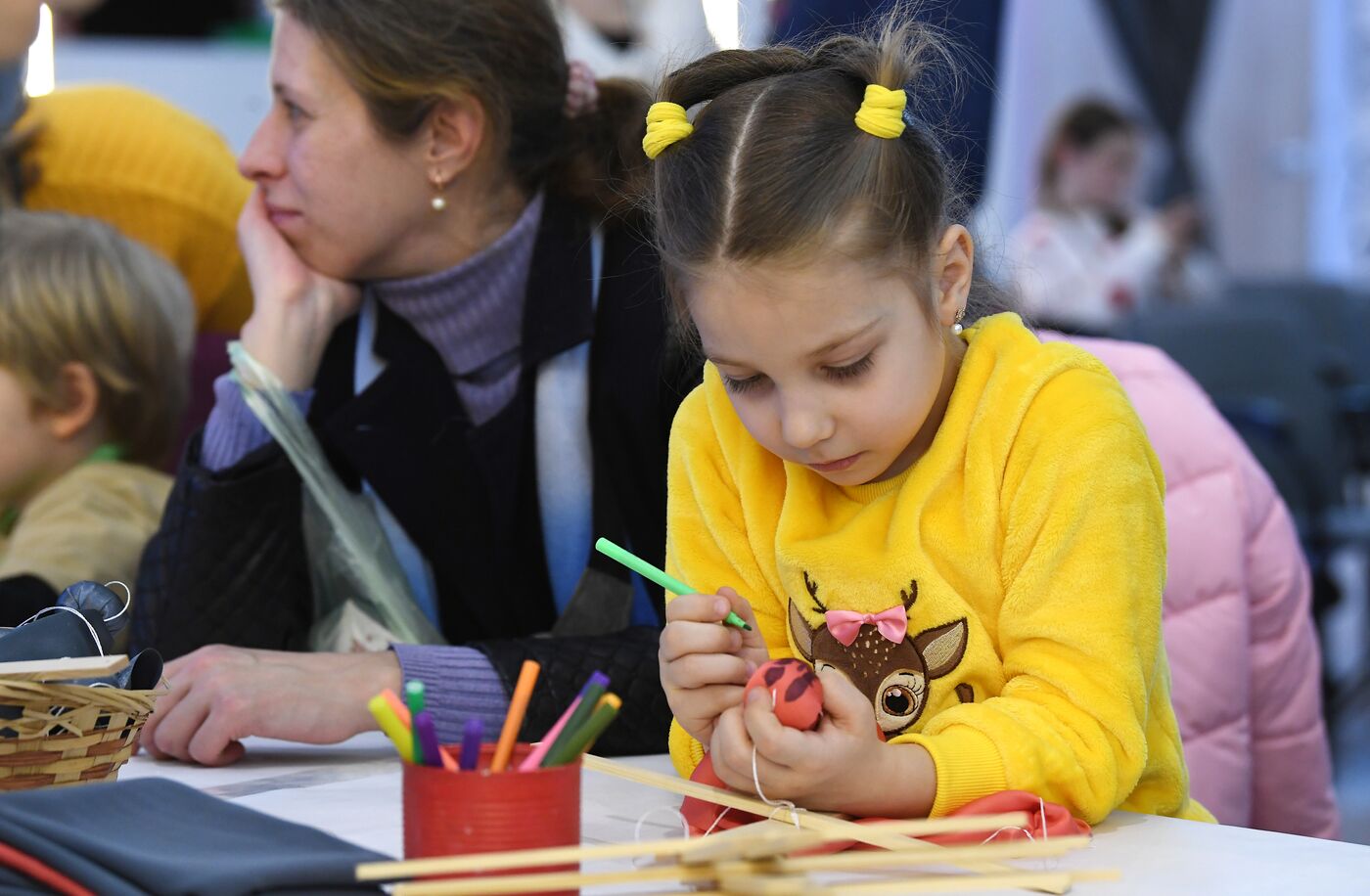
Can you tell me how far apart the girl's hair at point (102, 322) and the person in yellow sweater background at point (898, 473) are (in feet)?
3.32

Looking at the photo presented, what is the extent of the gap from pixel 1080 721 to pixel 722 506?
0.33 m

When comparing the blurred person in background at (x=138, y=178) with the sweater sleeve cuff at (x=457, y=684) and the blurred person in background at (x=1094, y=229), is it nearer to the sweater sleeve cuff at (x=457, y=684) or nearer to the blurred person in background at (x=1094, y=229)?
the sweater sleeve cuff at (x=457, y=684)

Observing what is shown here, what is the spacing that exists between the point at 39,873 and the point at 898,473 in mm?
634

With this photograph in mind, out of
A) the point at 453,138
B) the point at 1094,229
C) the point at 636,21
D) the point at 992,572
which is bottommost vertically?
the point at 1094,229

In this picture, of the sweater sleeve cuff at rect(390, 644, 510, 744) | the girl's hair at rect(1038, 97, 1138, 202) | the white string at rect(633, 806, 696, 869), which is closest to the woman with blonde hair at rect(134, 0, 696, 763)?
the sweater sleeve cuff at rect(390, 644, 510, 744)

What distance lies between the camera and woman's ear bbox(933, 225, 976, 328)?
3.62ft

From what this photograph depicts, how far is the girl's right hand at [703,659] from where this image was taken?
0.96 meters

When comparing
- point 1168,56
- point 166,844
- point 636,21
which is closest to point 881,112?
point 166,844

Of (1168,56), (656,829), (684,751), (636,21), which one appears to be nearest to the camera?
(656,829)

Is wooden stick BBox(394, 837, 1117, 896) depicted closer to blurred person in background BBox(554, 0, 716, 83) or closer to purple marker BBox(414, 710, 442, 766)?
purple marker BBox(414, 710, 442, 766)

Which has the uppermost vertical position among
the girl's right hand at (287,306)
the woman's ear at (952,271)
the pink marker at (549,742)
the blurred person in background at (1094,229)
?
the woman's ear at (952,271)

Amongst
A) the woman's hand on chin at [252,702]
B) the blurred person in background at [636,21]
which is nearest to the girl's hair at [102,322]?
the woman's hand on chin at [252,702]

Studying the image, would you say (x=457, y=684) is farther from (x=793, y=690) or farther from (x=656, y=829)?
(x=793, y=690)

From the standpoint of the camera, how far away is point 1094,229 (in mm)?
5910
